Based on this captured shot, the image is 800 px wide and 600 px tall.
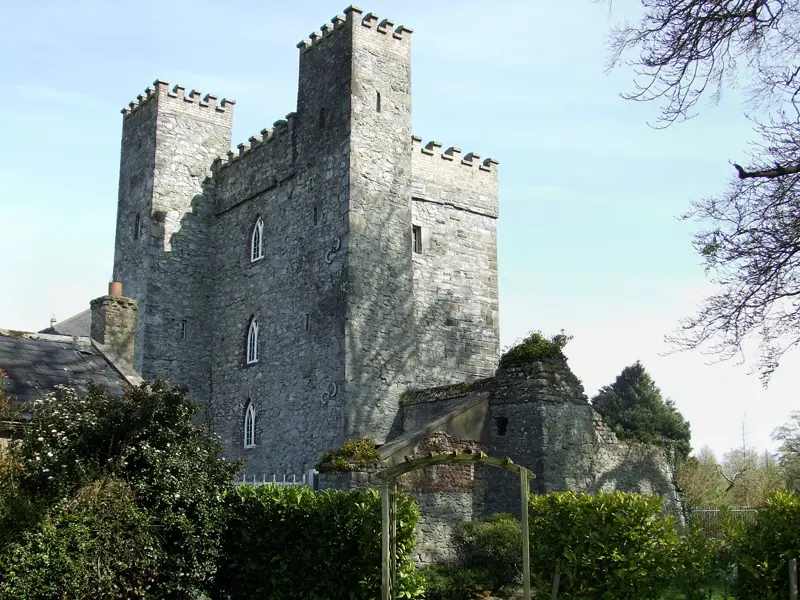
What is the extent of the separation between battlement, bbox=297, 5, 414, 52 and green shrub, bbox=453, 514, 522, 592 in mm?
14629

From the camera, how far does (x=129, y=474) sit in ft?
42.4

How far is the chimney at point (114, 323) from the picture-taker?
716 inches

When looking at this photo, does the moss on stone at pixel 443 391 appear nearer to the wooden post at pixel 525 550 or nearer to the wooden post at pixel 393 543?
the wooden post at pixel 393 543

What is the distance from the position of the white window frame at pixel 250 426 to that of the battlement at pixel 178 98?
431 inches

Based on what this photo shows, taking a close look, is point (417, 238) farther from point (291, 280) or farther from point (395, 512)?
point (395, 512)

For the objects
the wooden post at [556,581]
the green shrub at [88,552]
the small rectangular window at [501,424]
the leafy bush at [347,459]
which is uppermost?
the small rectangular window at [501,424]

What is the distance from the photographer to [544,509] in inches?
540

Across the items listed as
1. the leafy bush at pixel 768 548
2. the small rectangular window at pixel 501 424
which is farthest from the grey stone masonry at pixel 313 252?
the leafy bush at pixel 768 548

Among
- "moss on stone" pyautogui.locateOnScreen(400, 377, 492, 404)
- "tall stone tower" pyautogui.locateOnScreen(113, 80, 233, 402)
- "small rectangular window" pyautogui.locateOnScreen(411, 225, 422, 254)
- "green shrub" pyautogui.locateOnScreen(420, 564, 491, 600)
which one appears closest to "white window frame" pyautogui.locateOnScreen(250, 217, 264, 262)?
"tall stone tower" pyautogui.locateOnScreen(113, 80, 233, 402)

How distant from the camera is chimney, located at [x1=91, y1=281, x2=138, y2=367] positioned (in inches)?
716

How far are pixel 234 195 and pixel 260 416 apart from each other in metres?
7.72

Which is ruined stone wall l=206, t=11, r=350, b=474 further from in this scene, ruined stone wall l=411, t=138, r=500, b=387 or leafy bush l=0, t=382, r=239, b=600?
leafy bush l=0, t=382, r=239, b=600

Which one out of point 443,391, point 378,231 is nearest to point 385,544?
point 443,391

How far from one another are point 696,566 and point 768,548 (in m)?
1.00
